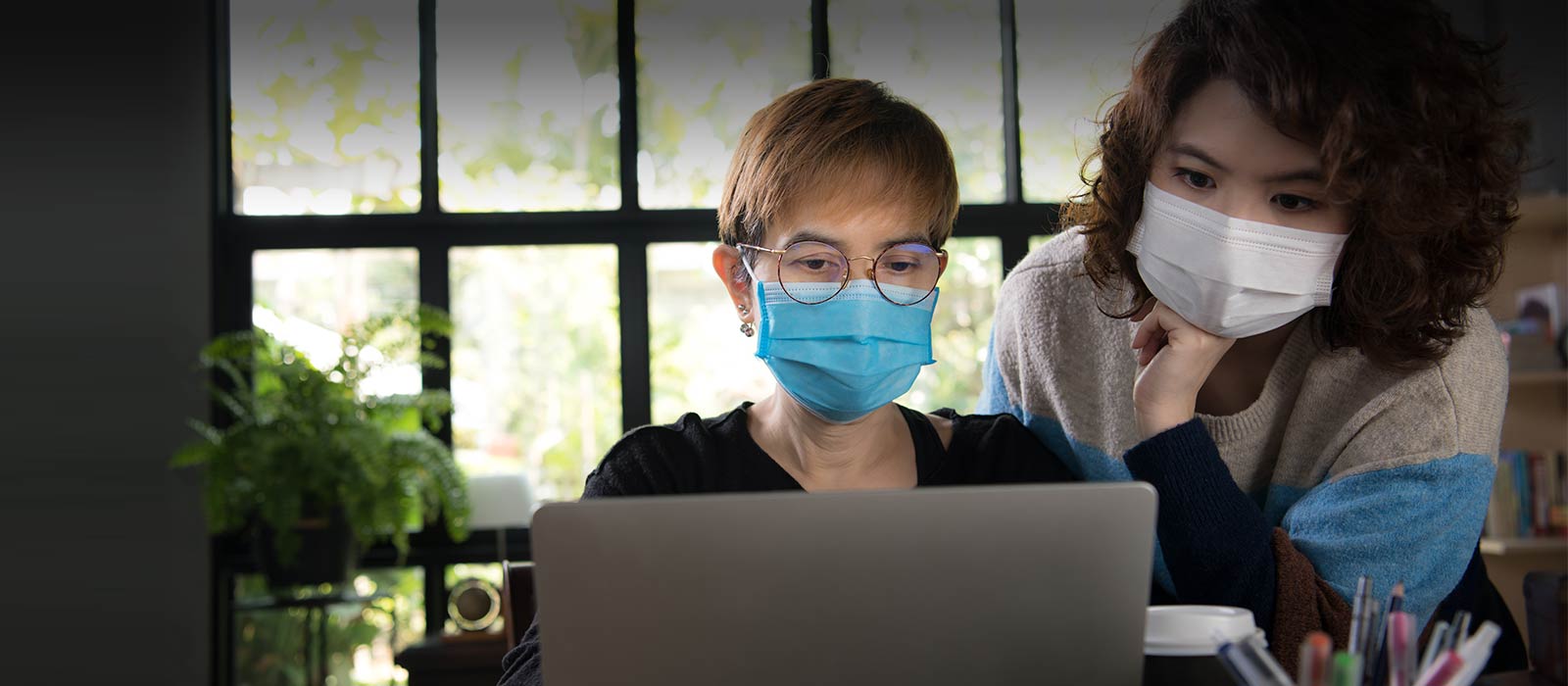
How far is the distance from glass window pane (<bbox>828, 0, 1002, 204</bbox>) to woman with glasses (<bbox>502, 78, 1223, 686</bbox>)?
3537mm

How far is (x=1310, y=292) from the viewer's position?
1.37m

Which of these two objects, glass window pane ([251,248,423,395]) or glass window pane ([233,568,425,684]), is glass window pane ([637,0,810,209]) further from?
glass window pane ([233,568,425,684])

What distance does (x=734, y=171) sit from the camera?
1.57 m

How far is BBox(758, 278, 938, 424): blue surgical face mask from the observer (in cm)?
143

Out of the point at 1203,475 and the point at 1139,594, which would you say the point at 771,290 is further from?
the point at 1139,594

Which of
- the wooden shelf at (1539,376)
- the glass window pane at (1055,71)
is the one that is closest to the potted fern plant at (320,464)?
the glass window pane at (1055,71)

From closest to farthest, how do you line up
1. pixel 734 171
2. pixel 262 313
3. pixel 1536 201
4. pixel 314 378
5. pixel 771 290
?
pixel 771 290
pixel 734 171
pixel 1536 201
pixel 314 378
pixel 262 313

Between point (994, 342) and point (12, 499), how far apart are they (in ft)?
13.9

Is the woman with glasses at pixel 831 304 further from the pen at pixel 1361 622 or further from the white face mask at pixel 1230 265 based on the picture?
the pen at pixel 1361 622

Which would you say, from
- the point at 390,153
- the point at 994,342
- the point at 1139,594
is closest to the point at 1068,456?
the point at 994,342

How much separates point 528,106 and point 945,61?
1837 millimetres

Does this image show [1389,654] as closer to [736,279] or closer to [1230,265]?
[1230,265]

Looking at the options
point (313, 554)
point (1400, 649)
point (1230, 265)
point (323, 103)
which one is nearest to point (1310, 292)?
point (1230, 265)

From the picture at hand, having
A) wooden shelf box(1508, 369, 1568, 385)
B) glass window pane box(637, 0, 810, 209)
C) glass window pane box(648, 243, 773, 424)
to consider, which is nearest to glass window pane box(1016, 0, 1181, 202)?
glass window pane box(637, 0, 810, 209)
